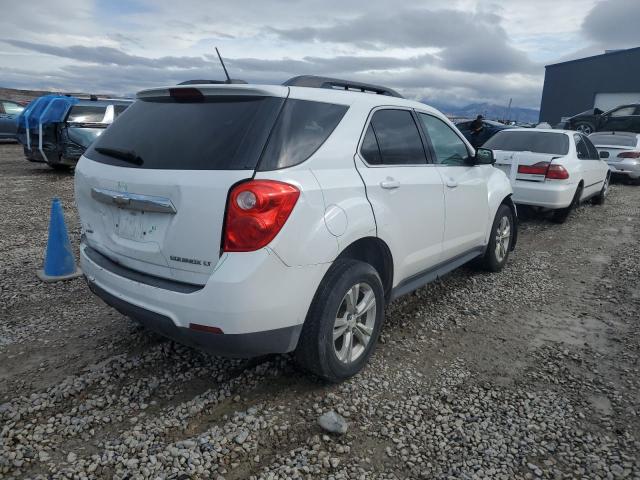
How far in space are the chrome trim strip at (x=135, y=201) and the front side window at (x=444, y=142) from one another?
220 centimetres

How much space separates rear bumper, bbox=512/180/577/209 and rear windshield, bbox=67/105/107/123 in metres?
8.80

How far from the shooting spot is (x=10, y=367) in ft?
10.1

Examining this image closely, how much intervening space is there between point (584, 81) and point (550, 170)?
30466 mm

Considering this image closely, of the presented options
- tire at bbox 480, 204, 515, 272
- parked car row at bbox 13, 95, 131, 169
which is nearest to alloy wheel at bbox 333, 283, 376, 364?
tire at bbox 480, 204, 515, 272

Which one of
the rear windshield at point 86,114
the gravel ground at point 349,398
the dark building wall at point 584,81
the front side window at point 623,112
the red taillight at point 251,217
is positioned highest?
the dark building wall at point 584,81

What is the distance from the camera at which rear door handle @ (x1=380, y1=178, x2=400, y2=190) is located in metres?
3.00

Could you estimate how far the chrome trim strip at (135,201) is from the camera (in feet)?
7.97

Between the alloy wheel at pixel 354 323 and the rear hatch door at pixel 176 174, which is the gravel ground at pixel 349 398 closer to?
the alloy wheel at pixel 354 323

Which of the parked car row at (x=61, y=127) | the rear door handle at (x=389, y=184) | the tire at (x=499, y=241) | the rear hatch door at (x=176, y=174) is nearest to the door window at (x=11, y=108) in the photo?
the parked car row at (x=61, y=127)

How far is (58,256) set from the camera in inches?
179

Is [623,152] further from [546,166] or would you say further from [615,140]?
[546,166]

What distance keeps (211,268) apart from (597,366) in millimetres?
2684

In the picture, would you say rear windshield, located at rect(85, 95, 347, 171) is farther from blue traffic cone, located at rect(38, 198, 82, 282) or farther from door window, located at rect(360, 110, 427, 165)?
blue traffic cone, located at rect(38, 198, 82, 282)

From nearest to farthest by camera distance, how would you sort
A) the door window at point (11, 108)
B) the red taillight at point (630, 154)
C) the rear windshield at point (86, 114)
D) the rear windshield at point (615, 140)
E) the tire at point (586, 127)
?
the rear windshield at point (86, 114)
the red taillight at point (630, 154)
the rear windshield at point (615, 140)
the door window at point (11, 108)
the tire at point (586, 127)
